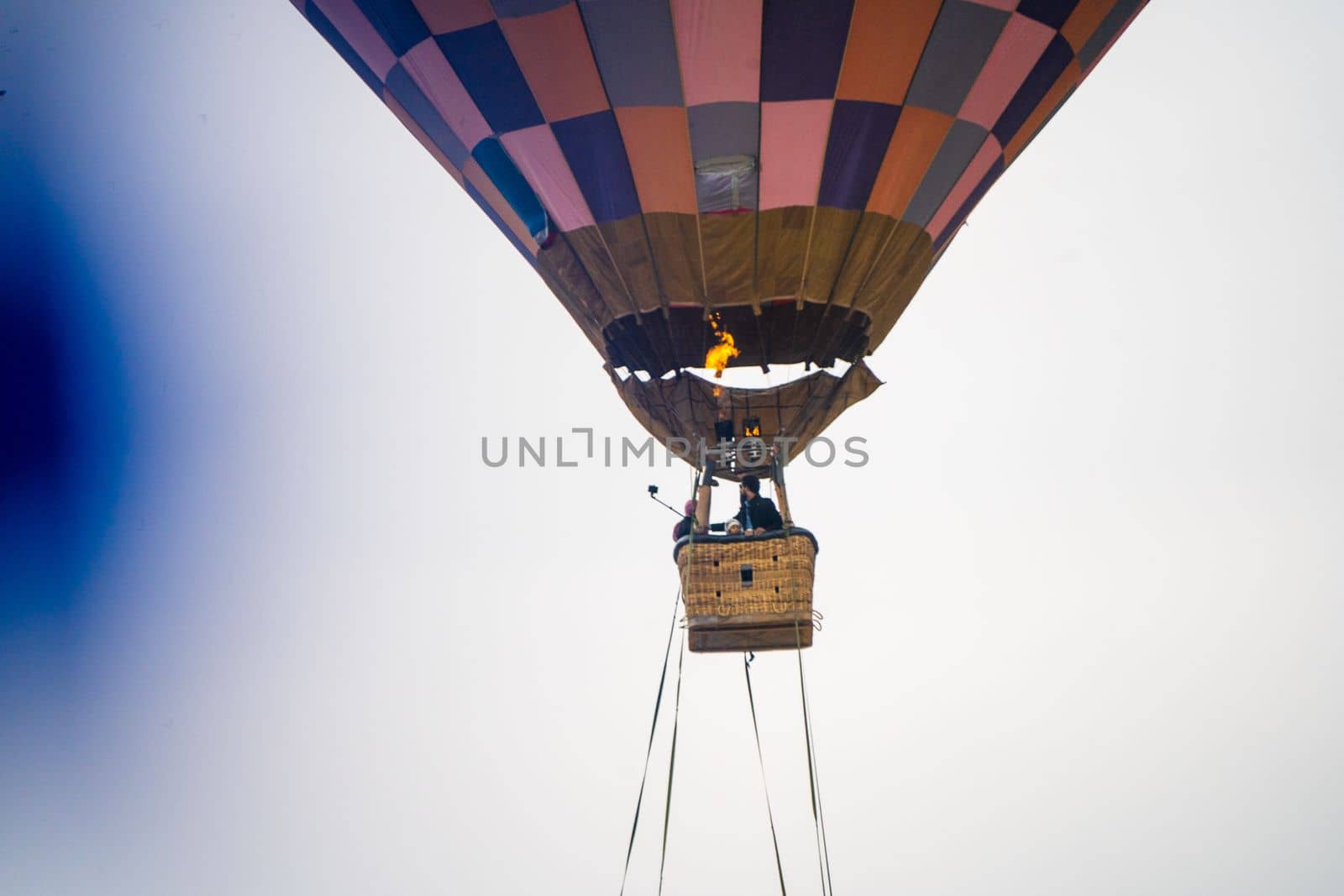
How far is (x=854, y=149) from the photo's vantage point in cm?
412

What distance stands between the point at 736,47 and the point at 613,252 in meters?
0.86

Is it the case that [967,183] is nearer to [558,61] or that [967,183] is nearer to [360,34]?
[558,61]

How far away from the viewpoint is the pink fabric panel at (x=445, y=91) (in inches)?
163

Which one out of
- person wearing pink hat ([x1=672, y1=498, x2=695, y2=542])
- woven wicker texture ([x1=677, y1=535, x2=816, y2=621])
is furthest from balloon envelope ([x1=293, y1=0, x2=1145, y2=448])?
woven wicker texture ([x1=677, y1=535, x2=816, y2=621])

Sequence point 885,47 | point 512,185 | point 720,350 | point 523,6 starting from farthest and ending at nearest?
point 720,350, point 512,185, point 885,47, point 523,6

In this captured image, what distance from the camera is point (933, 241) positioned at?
4562mm

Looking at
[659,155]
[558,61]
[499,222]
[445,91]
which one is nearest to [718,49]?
[659,155]

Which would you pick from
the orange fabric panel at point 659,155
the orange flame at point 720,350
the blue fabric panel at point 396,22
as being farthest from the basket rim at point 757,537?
the blue fabric panel at point 396,22

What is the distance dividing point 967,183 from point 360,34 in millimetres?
2422

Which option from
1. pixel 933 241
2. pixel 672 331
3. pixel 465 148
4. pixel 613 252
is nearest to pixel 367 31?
pixel 465 148

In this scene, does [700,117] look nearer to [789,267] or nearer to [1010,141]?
[789,267]

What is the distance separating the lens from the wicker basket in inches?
150

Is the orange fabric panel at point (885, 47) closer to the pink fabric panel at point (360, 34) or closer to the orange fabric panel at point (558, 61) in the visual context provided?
the orange fabric panel at point (558, 61)

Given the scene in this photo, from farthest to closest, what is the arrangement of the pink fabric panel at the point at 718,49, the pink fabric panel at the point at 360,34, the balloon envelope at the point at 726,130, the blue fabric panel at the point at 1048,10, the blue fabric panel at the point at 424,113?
the blue fabric panel at the point at 424,113
the pink fabric panel at the point at 360,34
the blue fabric panel at the point at 1048,10
the balloon envelope at the point at 726,130
the pink fabric panel at the point at 718,49
